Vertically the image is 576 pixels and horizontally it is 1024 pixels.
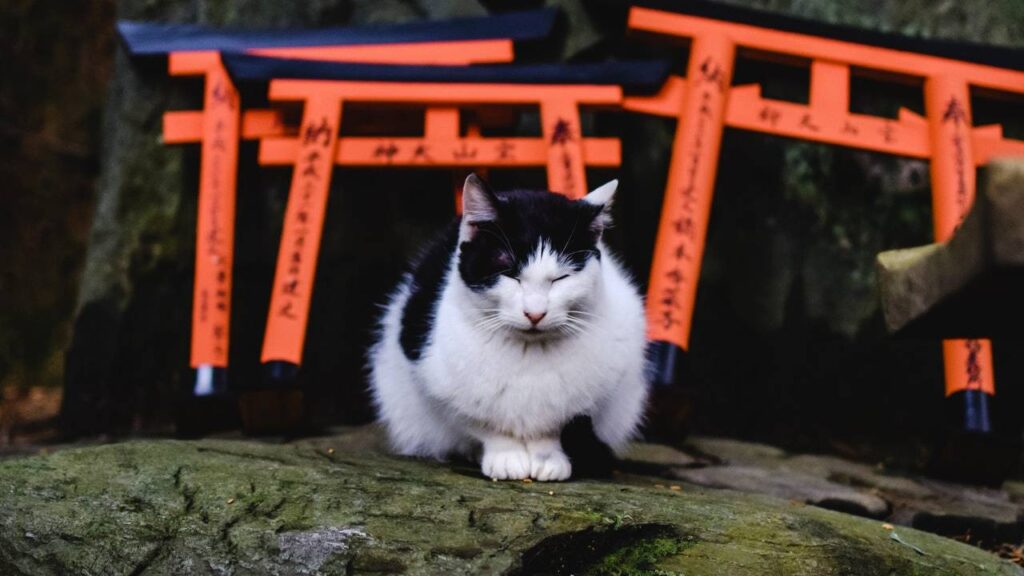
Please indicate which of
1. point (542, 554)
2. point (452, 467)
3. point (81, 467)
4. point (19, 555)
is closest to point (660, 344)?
point (452, 467)

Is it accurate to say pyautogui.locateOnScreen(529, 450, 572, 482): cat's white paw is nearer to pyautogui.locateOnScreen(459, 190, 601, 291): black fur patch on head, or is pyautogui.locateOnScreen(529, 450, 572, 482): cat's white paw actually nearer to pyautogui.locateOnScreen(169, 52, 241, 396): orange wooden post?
pyautogui.locateOnScreen(459, 190, 601, 291): black fur patch on head

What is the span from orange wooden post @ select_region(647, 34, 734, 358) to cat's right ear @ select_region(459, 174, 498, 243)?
135 cm

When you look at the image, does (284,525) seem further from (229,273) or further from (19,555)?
(229,273)

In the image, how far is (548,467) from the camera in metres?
2.75

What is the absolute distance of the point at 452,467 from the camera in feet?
9.60

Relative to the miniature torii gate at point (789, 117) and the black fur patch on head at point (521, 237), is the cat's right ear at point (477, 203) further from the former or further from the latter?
the miniature torii gate at point (789, 117)

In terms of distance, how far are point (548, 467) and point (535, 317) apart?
0.48 meters

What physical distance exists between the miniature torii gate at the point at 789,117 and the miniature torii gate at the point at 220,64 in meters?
0.78

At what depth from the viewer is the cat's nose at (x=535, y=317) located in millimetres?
2574

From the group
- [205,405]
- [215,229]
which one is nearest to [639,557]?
[205,405]

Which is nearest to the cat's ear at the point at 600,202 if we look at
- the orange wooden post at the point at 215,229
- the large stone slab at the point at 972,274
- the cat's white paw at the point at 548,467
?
the cat's white paw at the point at 548,467

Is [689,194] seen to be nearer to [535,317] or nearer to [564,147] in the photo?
[564,147]

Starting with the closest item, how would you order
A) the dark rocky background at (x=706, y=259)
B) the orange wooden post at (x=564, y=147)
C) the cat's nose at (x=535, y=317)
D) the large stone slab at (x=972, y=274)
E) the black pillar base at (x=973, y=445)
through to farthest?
1. the large stone slab at (x=972, y=274)
2. the cat's nose at (x=535, y=317)
3. the black pillar base at (x=973, y=445)
4. the orange wooden post at (x=564, y=147)
5. the dark rocky background at (x=706, y=259)

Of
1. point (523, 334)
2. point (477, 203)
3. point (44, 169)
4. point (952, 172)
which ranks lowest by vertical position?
point (523, 334)
